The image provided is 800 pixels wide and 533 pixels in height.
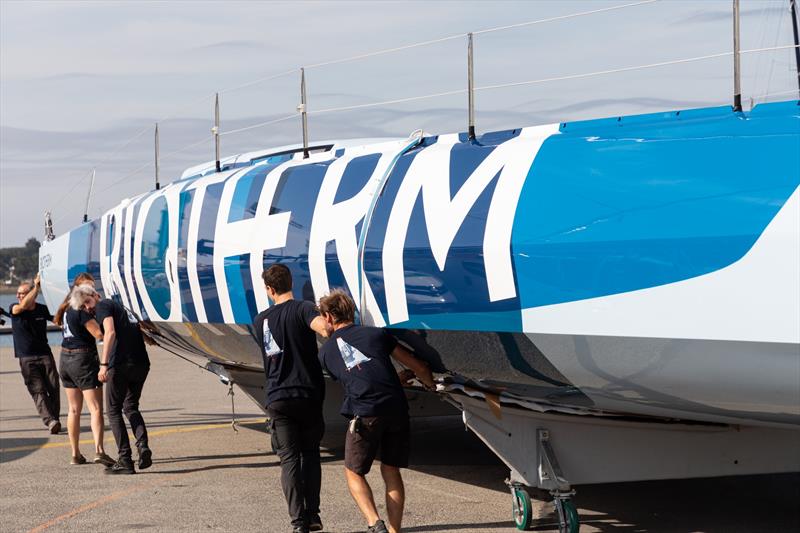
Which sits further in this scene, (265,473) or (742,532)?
(265,473)

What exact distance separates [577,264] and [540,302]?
0.35m

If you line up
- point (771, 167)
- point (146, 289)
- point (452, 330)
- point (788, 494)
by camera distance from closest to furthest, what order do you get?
point (771, 167), point (452, 330), point (788, 494), point (146, 289)

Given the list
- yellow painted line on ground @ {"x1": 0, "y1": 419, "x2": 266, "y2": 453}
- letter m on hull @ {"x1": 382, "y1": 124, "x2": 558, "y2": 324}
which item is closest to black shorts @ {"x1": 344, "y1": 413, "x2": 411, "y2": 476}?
letter m on hull @ {"x1": 382, "y1": 124, "x2": 558, "y2": 324}

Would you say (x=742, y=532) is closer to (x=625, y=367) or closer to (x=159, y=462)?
(x=625, y=367)

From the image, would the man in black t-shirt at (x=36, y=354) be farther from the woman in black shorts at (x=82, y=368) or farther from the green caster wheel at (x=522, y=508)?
the green caster wheel at (x=522, y=508)

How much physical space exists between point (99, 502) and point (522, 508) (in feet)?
10.5

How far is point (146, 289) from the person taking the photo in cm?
1083

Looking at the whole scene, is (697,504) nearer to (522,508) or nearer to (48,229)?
(522,508)

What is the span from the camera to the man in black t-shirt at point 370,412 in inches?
255

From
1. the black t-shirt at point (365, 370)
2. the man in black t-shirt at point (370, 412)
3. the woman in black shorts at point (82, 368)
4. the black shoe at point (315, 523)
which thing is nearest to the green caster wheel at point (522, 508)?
the man in black t-shirt at point (370, 412)

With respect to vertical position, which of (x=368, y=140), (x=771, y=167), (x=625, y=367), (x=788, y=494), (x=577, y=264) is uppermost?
(x=368, y=140)

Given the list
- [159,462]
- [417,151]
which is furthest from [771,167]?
[159,462]

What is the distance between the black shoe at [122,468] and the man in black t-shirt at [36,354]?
296 cm

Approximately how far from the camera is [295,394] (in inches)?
273
